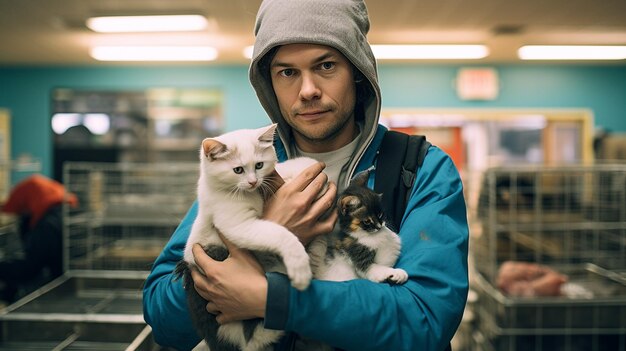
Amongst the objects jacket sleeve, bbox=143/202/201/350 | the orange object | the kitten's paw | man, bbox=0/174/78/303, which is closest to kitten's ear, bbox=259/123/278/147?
jacket sleeve, bbox=143/202/201/350

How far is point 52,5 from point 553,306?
199 inches

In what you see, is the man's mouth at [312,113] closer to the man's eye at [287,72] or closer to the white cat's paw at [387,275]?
the man's eye at [287,72]

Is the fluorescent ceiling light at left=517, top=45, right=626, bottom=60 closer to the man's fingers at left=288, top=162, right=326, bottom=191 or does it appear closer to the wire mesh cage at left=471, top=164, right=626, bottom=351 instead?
the wire mesh cage at left=471, top=164, right=626, bottom=351

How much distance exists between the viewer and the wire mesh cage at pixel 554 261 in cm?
239

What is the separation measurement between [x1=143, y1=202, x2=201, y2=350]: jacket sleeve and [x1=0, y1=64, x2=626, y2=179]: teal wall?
6.87 metres

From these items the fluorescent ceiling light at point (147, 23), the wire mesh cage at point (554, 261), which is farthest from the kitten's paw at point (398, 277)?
the fluorescent ceiling light at point (147, 23)

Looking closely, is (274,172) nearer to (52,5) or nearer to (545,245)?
(545,245)

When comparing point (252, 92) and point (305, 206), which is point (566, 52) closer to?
point (252, 92)

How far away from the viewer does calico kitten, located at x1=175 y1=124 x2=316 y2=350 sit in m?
1.03

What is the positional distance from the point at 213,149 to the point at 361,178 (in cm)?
38

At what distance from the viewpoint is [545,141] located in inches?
324

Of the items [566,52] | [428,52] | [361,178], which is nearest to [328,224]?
[361,178]

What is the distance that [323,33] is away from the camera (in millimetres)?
1224

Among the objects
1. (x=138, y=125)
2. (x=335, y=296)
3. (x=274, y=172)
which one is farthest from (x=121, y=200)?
(x=138, y=125)
